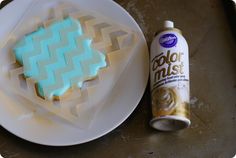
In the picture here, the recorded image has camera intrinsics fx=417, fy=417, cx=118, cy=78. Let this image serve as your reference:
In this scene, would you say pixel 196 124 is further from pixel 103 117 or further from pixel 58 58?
pixel 58 58

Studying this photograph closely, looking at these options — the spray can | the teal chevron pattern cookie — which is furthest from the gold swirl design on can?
the teal chevron pattern cookie

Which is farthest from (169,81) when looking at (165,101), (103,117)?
(103,117)

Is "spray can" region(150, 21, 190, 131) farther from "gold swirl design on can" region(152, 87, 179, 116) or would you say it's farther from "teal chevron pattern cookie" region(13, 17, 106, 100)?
"teal chevron pattern cookie" region(13, 17, 106, 100)

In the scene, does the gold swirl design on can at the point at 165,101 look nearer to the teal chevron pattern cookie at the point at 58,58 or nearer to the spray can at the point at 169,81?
the spray can at the point at 169,81

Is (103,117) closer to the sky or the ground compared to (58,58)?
closer to the ground

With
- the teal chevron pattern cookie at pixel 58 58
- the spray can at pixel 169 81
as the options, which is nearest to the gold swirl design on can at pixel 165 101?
the spray can at pixel 169 81

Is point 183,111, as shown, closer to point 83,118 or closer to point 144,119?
point 144,119

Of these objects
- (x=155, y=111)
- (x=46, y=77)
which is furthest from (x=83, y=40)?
(x=155, y=111)

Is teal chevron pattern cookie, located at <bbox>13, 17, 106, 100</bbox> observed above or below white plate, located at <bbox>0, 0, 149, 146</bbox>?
above
